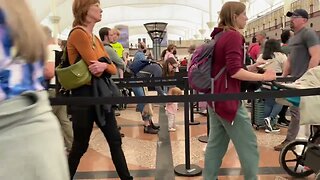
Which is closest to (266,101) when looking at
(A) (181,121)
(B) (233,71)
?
(A) (181,121)

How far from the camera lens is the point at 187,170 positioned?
3678 millimetres

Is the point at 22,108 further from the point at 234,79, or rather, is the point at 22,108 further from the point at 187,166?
the point at 187,166

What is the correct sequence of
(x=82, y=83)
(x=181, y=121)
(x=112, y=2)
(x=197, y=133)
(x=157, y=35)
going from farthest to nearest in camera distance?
(x=112, y=2) < (x=157, y=35) < (x=181, y=121) < (x=197, y=133) < (x=82, y=83)

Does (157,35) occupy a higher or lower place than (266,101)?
higher

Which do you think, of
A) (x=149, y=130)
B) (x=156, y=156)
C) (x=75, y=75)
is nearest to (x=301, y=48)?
(x=156, y=156)

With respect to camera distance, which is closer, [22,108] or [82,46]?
[22,108]

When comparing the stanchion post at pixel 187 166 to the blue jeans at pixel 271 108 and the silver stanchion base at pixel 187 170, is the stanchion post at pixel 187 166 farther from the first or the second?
the blue jeans at pixel 271 108

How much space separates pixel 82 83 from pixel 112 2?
119 feet

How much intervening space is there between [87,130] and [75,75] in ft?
1.39

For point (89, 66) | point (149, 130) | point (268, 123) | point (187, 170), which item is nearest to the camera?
point (89, 66)

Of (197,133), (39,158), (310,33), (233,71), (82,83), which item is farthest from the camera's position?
(197,133)

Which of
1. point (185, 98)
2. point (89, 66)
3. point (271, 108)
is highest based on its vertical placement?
point (89, 66)

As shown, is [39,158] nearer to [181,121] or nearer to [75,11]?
[75,11]

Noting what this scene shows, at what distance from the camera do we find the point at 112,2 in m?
37.6
